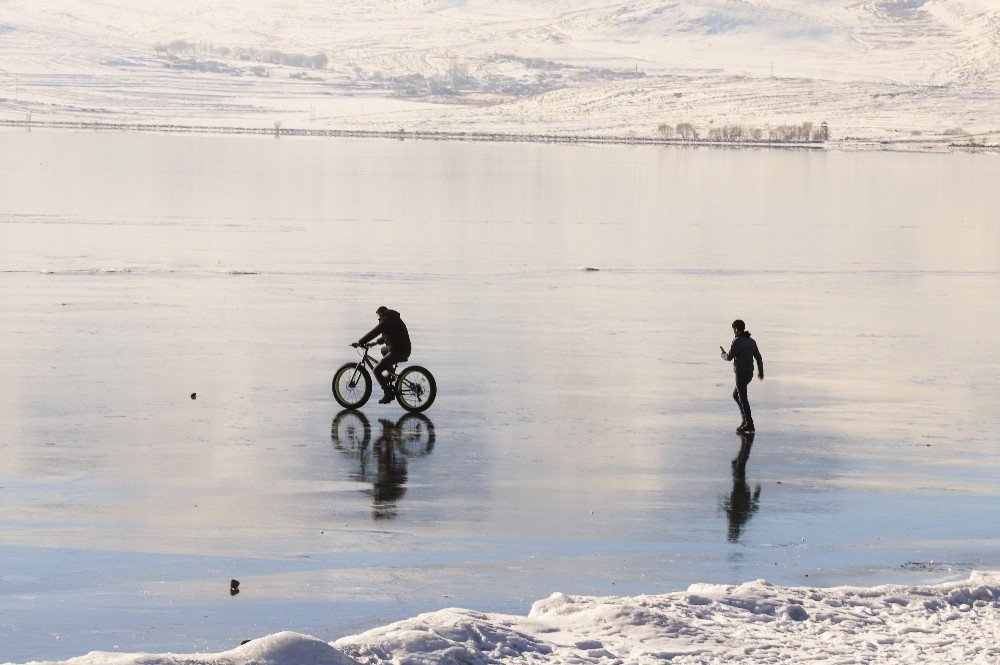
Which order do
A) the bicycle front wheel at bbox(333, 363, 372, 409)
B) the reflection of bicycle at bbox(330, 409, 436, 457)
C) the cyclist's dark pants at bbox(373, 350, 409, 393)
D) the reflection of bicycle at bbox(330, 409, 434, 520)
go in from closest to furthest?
the reflection of bicycle at bbox(330, 409, 434, 520) < the reflection of bicycle at bbox(330, 409, 436, 457) < the cyclist's dark pants at bbox(373, 350, 409, 393) < the bicycle front wheel at bbox(333, 363, 372, 409)

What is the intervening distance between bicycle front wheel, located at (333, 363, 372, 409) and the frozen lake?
237mm

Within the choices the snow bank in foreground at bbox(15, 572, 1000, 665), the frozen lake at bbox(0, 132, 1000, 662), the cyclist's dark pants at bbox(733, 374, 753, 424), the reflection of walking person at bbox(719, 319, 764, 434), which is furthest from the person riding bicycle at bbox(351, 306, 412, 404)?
the snow bank in foreground at bbox(15, 572, 1000, 665)

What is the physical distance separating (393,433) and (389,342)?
5.40 feet

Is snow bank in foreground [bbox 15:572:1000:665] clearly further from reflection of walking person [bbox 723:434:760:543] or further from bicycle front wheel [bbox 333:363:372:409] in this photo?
bicycle front wheel [bbox 333:363:372:409]

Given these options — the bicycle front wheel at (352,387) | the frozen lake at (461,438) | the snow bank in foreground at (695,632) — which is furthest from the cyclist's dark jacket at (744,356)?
the snow bank in foreground at (695,632)

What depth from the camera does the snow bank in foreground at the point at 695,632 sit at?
36.2 feet

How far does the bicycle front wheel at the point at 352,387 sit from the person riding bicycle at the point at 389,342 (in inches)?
9.0

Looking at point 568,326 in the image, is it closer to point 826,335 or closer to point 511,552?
point 826,335

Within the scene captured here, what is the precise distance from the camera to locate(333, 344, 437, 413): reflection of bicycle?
21.7m

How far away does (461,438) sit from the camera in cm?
2005

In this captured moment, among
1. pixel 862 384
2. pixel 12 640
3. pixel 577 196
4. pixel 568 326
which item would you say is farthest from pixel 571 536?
pixel 577 196

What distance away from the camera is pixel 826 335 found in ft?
104

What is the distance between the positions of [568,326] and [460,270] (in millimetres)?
13142

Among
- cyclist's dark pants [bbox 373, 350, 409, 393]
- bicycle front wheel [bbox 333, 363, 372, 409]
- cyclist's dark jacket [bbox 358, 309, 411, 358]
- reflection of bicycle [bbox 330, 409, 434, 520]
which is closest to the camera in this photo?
reflection of bicycle [bbox 330, 409, 434, 520]
